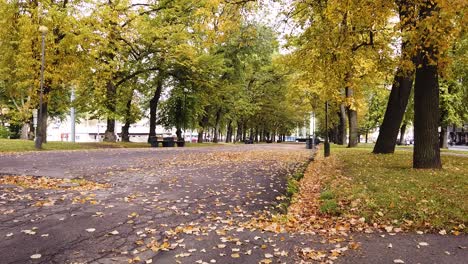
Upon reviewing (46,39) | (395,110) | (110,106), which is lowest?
(395,110)

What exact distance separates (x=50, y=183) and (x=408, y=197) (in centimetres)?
830

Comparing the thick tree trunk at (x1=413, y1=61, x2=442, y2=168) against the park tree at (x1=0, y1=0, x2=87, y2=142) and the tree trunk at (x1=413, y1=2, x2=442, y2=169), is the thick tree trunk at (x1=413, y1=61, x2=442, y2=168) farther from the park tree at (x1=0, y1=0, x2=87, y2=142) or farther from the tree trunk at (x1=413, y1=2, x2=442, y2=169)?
the park tree at (x1=0, y1=0, x2=87, y2=142)

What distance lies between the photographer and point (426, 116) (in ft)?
39.4

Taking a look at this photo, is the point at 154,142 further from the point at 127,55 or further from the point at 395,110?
the point at 395,110

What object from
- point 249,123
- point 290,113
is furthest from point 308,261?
point 249,123

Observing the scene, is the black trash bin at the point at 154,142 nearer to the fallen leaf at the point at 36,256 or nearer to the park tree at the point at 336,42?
the park tree at the point at 336,42

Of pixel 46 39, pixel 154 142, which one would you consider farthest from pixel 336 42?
pixel 154 142

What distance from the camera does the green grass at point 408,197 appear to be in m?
6.73

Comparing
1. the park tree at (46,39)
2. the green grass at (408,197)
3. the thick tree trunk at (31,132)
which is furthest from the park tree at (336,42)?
the thick tree trunk at (31,132)

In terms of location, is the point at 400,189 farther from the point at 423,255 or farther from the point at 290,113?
the point at 290,113

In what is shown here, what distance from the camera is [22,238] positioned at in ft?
17.9

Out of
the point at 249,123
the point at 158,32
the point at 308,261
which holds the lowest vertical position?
the point at 308,261

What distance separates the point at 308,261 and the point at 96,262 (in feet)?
8.64

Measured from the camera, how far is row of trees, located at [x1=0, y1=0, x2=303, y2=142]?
2247 centimetres
